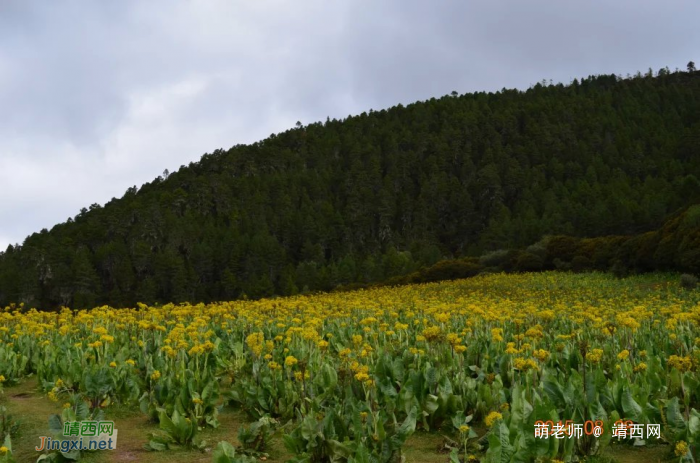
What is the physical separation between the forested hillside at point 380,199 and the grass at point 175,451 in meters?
72.6

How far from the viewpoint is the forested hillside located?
92.5 metres

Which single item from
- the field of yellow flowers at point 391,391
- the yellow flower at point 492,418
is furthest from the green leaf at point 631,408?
the yellow flower at point 492,418

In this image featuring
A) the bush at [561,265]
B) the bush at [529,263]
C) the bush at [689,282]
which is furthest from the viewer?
the bush at [529,263]

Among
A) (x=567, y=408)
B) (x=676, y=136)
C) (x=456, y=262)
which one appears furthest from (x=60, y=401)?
(x=676, y=136)

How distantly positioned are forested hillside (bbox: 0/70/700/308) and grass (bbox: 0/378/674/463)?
72649 millimetres

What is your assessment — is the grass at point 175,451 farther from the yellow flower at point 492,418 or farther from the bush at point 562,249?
the bush at point 562,249

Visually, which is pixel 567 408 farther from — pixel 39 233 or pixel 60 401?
pixel 39 233

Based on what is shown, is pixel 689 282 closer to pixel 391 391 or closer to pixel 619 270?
pixel 619 270

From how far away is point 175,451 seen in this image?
5809 mm

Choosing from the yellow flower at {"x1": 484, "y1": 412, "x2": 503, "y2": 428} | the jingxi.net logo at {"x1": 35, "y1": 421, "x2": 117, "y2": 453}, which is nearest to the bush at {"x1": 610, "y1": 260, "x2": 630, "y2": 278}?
the yellow flower at {"x1": 484, "y1": 412, "x2": 503, "y2": 428}

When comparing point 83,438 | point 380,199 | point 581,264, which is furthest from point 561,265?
point 380,199

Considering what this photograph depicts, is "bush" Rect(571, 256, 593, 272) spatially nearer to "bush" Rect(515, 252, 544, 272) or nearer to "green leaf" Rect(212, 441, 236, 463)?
"bush" Rect(515, 252, 544, 272)

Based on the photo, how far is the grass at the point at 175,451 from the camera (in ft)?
17.5

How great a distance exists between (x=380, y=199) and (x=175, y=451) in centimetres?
12901
